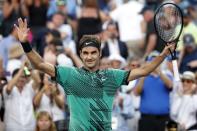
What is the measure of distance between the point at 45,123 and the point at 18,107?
53 centimetres

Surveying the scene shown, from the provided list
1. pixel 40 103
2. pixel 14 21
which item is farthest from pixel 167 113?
pixel 14 21

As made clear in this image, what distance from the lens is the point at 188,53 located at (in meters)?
15.2

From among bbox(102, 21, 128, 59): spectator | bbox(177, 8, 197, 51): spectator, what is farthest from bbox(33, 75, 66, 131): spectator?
bbox(177, 8, 197, 51): spectator

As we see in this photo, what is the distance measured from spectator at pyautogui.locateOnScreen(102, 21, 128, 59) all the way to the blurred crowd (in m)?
0.02

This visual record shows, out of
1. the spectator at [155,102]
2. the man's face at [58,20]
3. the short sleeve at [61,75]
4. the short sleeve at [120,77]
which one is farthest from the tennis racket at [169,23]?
the man's face at [58,20]

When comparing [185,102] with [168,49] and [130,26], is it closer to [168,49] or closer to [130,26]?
[130,26]

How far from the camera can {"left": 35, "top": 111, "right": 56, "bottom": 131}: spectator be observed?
11.8 m

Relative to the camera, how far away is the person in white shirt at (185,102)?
12906 millimetres

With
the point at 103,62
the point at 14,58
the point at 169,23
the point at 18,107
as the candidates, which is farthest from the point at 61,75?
the point at 14,58

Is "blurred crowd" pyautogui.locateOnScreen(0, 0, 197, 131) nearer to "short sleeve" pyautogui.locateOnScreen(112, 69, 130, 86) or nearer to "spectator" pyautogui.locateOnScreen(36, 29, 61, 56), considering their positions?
"spectator" pyautogui.locateOnScreen(36, 29, 61, 56)

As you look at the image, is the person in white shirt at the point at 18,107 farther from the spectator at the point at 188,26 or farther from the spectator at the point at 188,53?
the spectator at the point at 188,26

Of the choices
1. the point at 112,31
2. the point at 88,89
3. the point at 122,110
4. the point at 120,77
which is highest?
the point at 112,31

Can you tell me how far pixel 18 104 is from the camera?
1189 centimetres

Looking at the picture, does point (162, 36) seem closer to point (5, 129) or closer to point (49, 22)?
point (5, 129)
